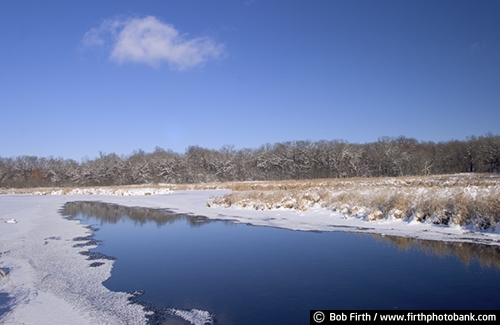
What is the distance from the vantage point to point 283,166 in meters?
72.8

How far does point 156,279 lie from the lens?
21.0 ft

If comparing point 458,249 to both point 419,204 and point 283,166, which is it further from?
point 283,166

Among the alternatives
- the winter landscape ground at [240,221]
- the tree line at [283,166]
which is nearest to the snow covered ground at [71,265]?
the winter landscape ground at [240,221]

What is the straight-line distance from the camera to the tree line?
66.7 metres

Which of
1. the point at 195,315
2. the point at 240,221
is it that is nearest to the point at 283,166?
the point at 240,221

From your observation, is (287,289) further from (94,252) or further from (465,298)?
(94,252)

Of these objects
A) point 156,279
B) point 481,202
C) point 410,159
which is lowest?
point 156,279

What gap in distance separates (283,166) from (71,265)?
66.5m

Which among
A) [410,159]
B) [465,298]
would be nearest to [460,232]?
[465,298]

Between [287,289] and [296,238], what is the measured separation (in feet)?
15.1

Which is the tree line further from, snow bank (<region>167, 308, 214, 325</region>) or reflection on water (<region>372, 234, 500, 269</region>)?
snow bank (<region>167, 308, 214, 325</region>)

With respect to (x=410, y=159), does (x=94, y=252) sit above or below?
below

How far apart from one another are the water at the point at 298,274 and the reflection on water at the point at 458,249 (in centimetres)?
2

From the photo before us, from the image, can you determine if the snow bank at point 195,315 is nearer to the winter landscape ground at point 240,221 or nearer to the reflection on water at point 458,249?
the winter landscape ground at point 240,221
